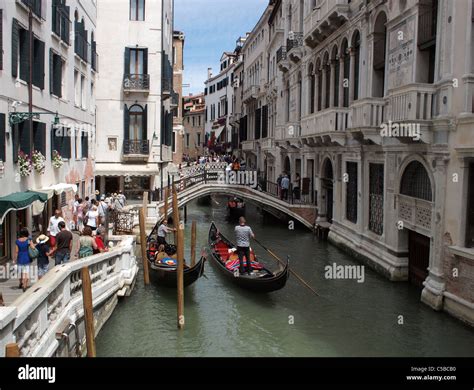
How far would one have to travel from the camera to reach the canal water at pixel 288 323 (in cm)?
708

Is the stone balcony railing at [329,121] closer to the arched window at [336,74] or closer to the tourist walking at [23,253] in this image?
the arched window at [336,74]

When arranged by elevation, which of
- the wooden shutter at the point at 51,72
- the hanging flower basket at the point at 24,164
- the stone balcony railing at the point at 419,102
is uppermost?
the wooden shutter at the point at 51,72

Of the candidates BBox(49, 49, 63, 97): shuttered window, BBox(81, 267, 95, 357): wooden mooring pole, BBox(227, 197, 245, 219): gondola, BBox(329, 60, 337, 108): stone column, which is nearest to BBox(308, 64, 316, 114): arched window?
BBox(329, 60, 337, 108): stone column

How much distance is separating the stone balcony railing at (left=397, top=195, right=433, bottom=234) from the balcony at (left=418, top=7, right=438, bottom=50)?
262 cm

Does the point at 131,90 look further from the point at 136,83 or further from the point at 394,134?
the point at 394,134

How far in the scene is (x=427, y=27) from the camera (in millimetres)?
8875

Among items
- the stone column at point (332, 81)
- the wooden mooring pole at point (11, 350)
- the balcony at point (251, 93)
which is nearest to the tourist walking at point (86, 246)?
the wooden mooring pole at point (11, 350)

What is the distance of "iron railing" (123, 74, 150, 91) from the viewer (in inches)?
692

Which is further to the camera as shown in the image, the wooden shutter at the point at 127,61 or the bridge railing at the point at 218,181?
the wooden shutter at the point at 127,61

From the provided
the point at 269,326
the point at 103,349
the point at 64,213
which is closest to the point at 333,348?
the point at 269,326

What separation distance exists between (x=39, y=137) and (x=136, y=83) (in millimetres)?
8008

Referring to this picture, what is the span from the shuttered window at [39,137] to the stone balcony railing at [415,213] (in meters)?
6.86

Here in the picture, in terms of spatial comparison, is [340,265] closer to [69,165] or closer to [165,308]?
[165,308]
